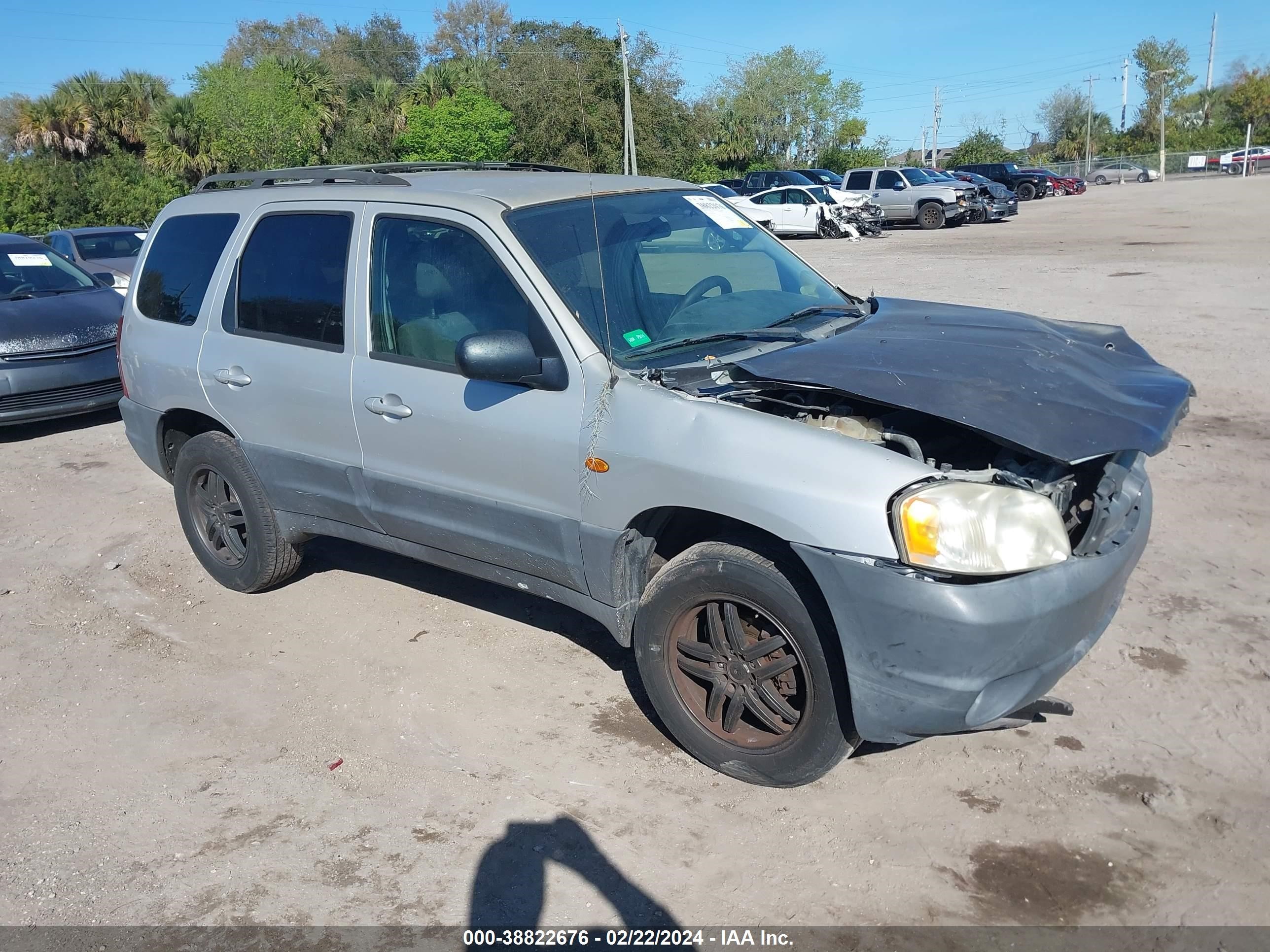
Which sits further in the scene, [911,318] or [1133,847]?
[911,318]

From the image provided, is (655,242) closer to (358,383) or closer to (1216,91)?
(358,383)

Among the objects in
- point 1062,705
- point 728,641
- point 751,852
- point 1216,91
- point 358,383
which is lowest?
point 751,852

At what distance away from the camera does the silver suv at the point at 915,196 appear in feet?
97.8

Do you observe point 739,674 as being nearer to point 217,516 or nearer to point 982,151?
point 217,516

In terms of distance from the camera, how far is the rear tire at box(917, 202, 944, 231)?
2992 centimetres

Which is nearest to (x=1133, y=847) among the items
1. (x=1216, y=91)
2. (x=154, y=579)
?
(x=154, y=579)

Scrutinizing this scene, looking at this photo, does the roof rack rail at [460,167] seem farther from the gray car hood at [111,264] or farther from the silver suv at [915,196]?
the silver suv at [915,196]

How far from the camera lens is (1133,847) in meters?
3.18

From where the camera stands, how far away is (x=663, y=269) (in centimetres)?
437

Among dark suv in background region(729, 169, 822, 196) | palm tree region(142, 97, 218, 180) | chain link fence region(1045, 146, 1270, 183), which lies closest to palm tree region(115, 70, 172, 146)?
palm tree region(142, 97, 218, 180)

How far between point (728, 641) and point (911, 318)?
1.70 meters

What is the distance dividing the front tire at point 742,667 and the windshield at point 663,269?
87 cm

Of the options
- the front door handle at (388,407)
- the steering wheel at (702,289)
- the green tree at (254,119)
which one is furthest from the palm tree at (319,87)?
the steering wheel at (702,289)

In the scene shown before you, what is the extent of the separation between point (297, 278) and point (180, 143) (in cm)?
3700
